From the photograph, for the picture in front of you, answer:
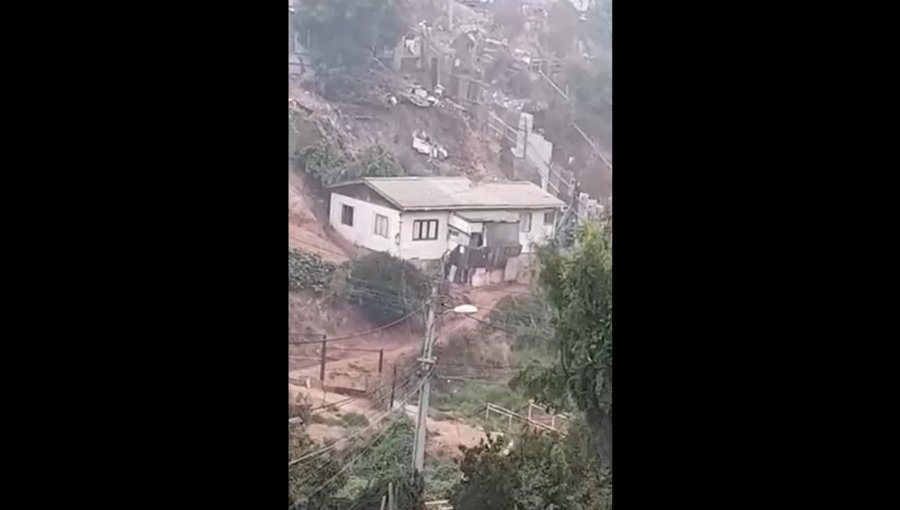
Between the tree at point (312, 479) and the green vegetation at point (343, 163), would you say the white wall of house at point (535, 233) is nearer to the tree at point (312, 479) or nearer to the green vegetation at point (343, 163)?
the green vegetation at point (343, 163)

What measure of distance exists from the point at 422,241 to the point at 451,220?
50 mm

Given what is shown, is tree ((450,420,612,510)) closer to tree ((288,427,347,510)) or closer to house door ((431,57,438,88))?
tree ((288,427,347,510))

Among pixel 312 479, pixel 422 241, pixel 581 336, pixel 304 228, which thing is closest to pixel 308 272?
pixel 304 228

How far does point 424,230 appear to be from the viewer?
136 centimetres

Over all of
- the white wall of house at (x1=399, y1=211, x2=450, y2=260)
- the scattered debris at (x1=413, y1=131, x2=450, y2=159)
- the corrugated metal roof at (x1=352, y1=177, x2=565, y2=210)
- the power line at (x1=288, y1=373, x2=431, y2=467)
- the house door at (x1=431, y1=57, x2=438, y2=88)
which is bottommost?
the power line at (x1=288, y1=373, x2=431, y2=467)

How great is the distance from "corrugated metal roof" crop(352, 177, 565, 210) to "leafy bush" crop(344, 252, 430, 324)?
8 cm

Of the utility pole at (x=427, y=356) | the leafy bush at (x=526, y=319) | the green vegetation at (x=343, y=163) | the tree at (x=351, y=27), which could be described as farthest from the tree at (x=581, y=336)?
the tree at (x=351, y=27)

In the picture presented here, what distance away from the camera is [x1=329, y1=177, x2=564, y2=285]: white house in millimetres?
1344

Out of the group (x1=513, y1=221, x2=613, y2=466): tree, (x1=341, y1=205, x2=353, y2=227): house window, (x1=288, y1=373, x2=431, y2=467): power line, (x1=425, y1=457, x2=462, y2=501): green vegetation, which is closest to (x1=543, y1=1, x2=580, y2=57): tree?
(x1=513, y1=221, x2=613, y2=466): tree
